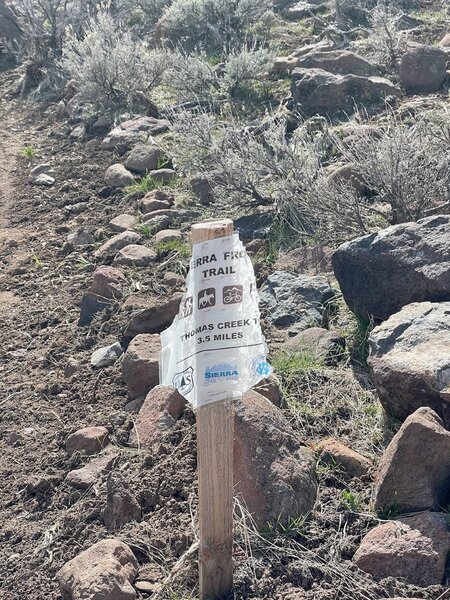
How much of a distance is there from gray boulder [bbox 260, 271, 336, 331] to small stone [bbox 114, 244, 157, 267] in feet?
3.54

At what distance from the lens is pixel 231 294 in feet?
→ 8.14

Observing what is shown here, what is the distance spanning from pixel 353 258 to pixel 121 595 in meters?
2.11

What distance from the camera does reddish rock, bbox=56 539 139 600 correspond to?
2.77 metres

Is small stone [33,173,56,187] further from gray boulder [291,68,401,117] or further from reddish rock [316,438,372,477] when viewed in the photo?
reddish rock [316,438,372,477]

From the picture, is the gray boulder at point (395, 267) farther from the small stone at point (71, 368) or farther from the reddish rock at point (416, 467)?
the small stone at point (71, 368)

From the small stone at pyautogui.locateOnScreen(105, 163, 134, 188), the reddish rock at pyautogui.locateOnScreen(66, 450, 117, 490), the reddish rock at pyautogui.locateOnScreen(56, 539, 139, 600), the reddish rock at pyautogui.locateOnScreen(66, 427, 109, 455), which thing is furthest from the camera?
the small stone at pyautogui.locateOnScreen(105, 163, 134, 188)

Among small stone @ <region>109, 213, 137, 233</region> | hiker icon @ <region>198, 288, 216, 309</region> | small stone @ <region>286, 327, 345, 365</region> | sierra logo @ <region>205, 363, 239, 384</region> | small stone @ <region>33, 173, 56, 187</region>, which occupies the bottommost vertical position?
small stone @ <region>33, 173, 56, 187</region>

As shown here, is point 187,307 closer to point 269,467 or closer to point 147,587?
point 269,467

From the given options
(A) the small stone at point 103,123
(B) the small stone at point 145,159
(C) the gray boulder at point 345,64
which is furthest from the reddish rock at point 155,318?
(A) the small stone at point 103,123

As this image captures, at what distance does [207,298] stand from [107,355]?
2316mm

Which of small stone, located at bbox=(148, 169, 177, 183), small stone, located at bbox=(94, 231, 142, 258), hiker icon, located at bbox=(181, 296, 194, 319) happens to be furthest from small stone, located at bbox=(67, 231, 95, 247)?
hiker icon, located at bbox=(181, 296, 194, 319)

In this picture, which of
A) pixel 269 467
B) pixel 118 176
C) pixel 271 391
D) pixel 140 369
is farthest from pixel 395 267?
pixel 118 176

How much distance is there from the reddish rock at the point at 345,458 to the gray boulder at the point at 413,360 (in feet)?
0.91

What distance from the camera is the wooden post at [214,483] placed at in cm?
252
